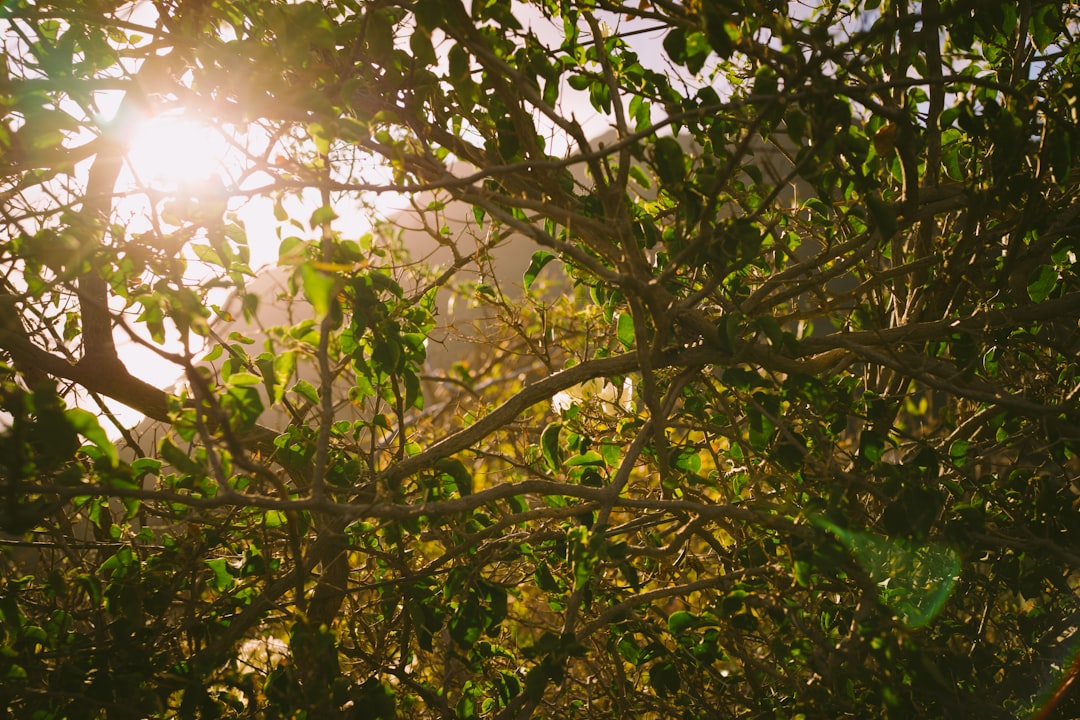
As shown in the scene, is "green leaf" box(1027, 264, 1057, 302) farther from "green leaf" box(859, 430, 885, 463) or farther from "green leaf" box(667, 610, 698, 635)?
"green leaf" box(667, 610, 698, 635)

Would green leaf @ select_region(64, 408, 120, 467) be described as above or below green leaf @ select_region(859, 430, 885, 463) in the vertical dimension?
below

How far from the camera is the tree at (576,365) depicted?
5.20 ft

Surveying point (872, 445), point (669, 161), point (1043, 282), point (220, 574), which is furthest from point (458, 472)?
point (1043, 282)

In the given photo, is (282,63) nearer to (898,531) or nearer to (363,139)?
(363,139)

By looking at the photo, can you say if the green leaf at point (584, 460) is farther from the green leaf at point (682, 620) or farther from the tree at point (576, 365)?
the green leaf at point (682, 620)

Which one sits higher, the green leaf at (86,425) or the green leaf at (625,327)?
the green leaf at (625,327)

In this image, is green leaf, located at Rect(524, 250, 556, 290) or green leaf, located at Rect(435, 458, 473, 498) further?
green leaf, located at Rect(524, 250, 556, 290)

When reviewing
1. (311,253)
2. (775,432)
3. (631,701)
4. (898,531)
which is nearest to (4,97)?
(311,253)

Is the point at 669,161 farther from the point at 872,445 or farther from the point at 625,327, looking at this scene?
the point at 872,445

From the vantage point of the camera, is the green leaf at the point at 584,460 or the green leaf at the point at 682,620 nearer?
the green leaf at the point at 682,620

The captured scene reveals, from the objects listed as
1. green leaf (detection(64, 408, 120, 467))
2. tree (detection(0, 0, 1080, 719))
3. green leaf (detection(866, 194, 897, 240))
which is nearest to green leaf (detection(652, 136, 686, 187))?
tree (detection(0, 0, 1080, 719))

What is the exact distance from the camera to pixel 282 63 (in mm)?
1688

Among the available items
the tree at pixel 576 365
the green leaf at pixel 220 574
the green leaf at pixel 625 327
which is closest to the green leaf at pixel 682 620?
the tree at pixel 576 365

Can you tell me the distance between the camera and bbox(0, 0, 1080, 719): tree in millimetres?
1585
